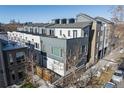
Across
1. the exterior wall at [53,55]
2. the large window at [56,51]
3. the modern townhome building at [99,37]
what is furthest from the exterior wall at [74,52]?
the modern townhome building at [99,37]

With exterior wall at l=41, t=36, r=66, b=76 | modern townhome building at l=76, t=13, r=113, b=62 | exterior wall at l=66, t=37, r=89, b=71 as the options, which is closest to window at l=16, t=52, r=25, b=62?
exterior wall at l=41, t=36, r=66, b=76

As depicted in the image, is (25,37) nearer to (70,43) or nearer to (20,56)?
(20,56)

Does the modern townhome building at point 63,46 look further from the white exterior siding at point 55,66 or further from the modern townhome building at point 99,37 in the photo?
the modern townhome building at point 99,37

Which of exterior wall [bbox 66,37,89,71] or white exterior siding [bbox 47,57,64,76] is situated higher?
exterior wall [bbox 66,37,89,71]

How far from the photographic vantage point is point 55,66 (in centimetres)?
498

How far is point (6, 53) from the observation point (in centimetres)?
415

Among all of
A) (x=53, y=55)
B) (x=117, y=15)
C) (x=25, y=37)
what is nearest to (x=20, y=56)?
(x=53, y=55)

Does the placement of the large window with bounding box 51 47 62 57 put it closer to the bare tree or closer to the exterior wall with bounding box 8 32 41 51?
the exterior wall with bounding box 8 32 41 51

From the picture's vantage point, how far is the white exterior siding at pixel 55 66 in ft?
15.2

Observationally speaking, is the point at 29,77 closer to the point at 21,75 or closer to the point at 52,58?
the point at 21,75

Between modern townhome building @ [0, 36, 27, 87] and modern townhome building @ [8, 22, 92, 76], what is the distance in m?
1.00

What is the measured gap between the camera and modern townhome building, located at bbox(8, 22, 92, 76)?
170 inches

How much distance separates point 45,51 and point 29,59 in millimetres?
966
